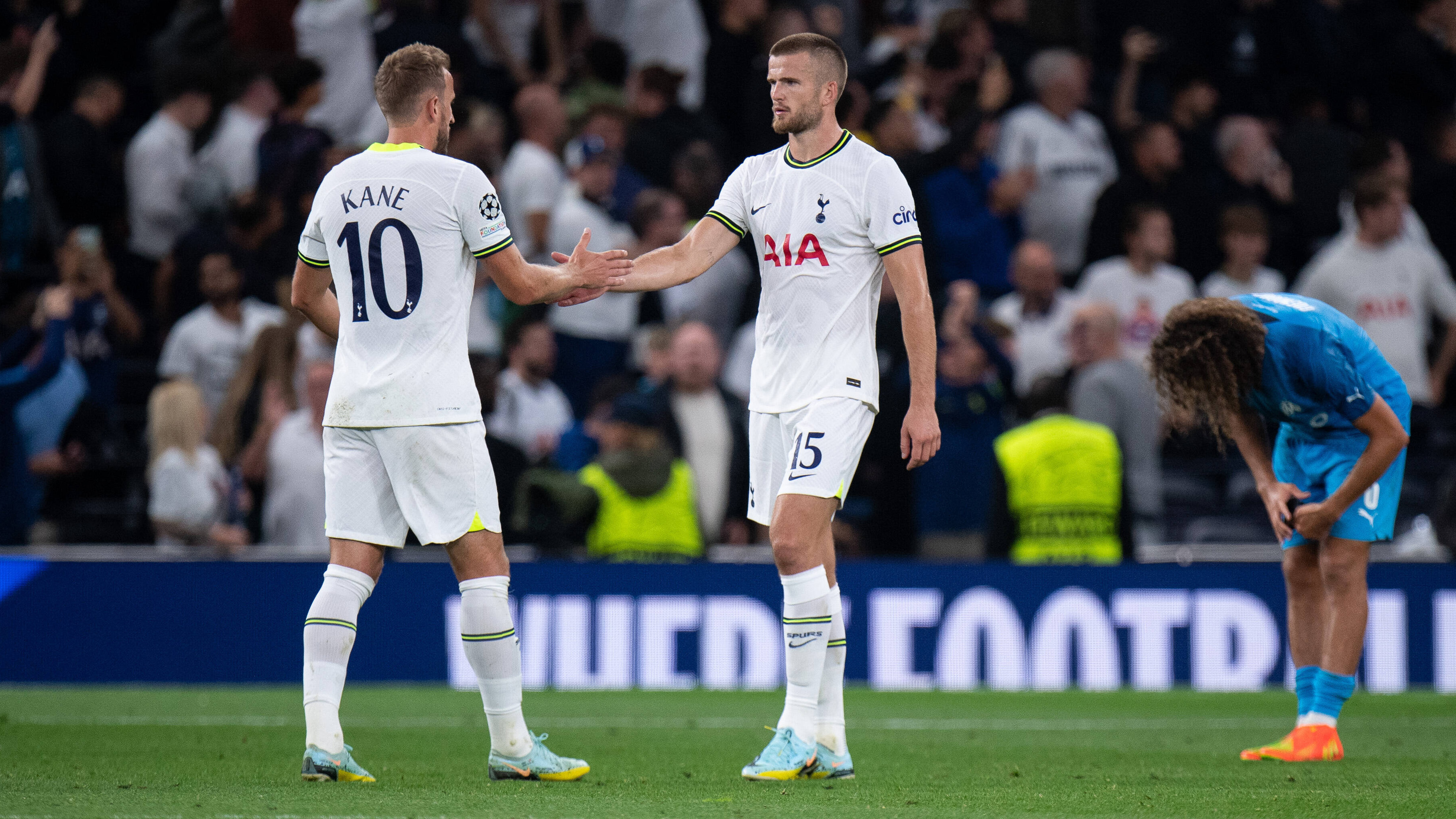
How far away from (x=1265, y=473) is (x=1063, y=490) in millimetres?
4051

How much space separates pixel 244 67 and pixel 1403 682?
32.4 feet

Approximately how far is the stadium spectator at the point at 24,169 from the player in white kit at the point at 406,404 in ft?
26.9

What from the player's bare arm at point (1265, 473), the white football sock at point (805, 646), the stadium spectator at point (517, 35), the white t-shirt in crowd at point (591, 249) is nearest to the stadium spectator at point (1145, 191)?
the white t-shirt in crowd at point (591, 249)

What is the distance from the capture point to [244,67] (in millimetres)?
14086

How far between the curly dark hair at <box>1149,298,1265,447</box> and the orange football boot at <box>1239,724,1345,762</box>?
1.38 metres

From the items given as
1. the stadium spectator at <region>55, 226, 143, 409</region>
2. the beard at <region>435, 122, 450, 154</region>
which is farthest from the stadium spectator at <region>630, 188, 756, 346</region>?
the beard at <region>435, 122, 450, 154</region>

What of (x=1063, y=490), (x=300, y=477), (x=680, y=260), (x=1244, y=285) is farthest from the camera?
(x=1244, y=285)

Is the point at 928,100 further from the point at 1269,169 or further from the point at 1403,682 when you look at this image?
the point at 1403,682

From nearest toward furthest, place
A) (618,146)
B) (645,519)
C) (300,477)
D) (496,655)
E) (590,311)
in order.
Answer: (496,655) → (645,519) → (300,477) → (590,311) → (618,146)

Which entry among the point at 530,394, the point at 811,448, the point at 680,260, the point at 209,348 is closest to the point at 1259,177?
the point at 530,394

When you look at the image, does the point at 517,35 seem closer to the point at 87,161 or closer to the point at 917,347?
the point at 87,161

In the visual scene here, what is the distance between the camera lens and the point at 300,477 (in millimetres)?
11672

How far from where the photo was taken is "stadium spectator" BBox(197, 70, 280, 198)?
13.6 m

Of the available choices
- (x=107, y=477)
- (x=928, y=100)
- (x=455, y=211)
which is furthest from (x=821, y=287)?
(x=928, y=100)
